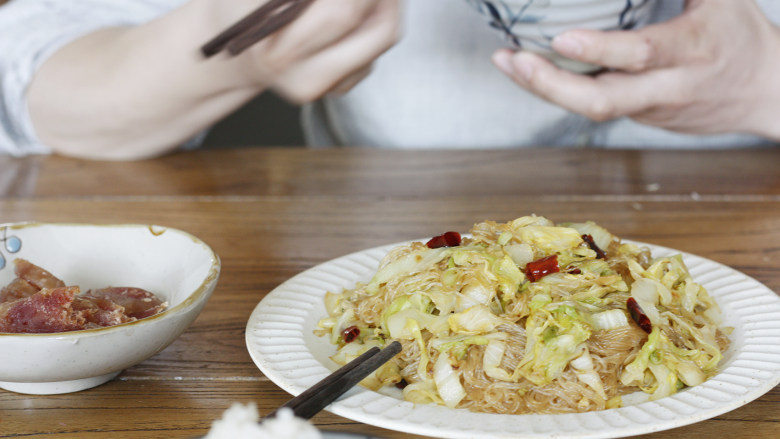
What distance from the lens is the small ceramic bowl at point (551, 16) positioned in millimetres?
1229

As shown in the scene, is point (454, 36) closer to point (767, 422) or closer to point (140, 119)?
point (140, 119)

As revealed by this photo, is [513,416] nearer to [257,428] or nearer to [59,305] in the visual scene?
[257,428]

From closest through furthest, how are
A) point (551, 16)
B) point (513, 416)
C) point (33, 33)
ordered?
point (513, 416), point (551, 16), point (33, 33)

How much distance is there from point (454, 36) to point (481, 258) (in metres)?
1.65

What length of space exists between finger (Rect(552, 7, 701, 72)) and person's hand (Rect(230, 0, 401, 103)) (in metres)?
0.35

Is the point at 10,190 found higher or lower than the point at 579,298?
lower

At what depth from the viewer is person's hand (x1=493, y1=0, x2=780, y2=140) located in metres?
1.44

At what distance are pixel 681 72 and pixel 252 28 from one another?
0.91 metres

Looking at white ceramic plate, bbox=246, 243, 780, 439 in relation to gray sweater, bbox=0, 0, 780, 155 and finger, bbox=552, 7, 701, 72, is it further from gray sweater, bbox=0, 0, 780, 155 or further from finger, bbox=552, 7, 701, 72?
gray sweater, bbox=0, 0, 780, 155

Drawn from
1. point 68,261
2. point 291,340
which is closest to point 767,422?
point 291,340

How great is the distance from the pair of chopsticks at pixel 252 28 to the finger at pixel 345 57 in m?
0.14

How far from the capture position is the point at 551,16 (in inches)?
49.1

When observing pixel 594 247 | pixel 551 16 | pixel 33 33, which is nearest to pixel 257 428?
pixel 594 247

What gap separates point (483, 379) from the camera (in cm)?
77
